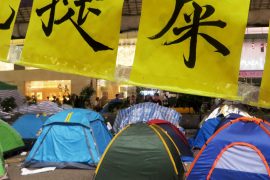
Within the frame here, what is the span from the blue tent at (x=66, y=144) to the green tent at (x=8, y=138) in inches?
60.1

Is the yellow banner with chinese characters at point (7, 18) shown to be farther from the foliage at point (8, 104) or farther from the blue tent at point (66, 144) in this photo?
the foliage at point (8, 104)

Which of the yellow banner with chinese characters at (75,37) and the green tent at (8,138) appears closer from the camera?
the yellow banner with chinese characters at (75,37)

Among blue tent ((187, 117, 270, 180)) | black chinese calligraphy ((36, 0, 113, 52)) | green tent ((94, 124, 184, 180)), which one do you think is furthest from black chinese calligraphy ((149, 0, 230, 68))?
green tent ((94, 124, 184, 180))

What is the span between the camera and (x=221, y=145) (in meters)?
6.81

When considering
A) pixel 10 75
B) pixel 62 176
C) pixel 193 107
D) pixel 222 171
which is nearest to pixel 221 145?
pixel 222 171

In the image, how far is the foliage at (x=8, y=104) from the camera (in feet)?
66.9

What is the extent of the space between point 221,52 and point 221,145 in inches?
190

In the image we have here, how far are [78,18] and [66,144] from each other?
749cm

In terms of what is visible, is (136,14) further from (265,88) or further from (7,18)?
(265,88)

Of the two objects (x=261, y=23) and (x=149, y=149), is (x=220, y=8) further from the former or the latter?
(x=261, y=23)

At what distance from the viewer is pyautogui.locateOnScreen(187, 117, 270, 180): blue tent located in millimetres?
6488

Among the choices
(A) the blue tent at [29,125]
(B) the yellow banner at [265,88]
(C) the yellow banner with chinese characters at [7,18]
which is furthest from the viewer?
(A) the blue tent at [29,125]

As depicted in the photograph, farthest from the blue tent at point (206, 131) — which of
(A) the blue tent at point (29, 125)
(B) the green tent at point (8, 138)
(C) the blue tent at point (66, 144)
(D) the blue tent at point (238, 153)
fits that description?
(B) the green tent at point (8, 138)

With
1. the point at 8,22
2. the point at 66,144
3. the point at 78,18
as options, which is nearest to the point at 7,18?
the point at 8,22
